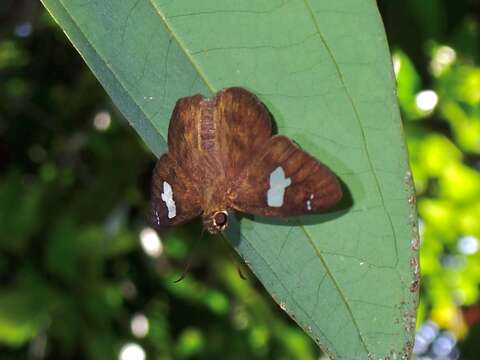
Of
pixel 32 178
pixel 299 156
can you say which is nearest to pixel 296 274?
pixel 299 156

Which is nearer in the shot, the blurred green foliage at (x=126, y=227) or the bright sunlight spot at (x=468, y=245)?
the blurred green foliage at (x=126, y=227)

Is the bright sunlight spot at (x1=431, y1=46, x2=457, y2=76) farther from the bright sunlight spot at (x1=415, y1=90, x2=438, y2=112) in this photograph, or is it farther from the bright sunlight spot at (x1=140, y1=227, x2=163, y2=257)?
the bright sunlight spot at (x1=140, y1=227, x2=163, y2=257)

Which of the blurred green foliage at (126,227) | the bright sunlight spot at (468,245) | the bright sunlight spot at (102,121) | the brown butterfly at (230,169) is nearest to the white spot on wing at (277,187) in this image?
the brown butterfly at (230,169)

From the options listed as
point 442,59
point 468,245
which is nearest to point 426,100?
point 442,59

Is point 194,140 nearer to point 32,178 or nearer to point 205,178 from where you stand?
point 205,178

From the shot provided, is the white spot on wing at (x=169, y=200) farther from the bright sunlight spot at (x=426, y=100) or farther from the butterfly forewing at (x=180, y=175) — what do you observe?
the bright sunlight spot at (x=426, y=100)

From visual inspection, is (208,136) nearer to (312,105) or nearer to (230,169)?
(230,169)
